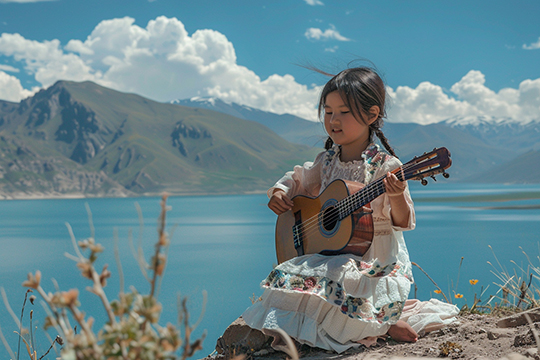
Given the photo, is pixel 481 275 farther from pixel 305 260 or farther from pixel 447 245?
pixel 305 260

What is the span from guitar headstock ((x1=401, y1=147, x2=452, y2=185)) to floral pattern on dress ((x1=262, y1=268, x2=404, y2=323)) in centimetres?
71

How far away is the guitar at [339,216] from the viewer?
2.97 metres

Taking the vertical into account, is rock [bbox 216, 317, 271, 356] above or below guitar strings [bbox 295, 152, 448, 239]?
below

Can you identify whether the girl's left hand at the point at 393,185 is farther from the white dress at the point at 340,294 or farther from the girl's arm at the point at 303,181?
the girl's arm at the point at 303,181

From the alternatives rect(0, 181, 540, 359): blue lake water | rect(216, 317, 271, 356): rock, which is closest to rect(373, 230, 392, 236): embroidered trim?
rect(216, 317, 271, 356): rock

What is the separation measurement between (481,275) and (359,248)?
1876cm

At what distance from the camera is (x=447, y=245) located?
29984 mm

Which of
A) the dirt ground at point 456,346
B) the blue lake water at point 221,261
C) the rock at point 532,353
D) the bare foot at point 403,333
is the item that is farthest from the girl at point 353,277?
the blue lake water at point 221,261

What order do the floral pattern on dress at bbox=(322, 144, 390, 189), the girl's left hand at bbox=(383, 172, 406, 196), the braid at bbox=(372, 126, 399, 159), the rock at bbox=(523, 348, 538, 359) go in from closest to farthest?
the rock at bbox=(523, 348, 538, 359) → the girl's left hand at bbox=(383, 172, 406, 196) → the floral pattern on dress at bbox=(322, 144, 390, 189) → the braid at bbox=(372, 126, 399, 159)

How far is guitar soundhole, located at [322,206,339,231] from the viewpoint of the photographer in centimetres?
342

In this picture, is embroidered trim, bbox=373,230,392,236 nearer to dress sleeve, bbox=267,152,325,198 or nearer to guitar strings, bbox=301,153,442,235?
guitar strings, bbox=301,153,442,235

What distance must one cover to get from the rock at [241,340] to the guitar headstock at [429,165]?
1652mm

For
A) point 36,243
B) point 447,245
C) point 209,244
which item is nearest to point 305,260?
point 447,245

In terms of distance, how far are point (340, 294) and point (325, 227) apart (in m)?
0.52
